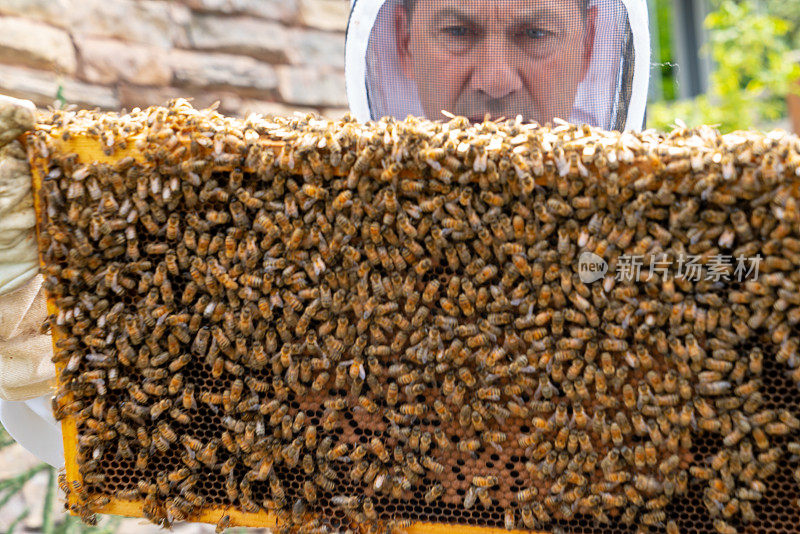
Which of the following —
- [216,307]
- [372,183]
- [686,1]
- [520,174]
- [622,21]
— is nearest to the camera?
[520,174]

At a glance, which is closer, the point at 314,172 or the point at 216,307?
the point at 314,172

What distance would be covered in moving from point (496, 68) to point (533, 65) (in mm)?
163

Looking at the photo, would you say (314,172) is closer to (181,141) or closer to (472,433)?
(181,141)

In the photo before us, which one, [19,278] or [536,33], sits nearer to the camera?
[19,278]

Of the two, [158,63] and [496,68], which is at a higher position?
[158,63]

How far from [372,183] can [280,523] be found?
114 centimetres

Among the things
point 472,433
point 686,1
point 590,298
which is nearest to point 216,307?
point 472,433

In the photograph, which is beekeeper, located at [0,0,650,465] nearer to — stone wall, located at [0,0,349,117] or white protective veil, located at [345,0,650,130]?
white protective veil, located at [345,0,650,130]

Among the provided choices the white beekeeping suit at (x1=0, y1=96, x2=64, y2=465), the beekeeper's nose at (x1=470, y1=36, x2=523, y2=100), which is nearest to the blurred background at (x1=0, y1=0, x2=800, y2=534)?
the beekeeper's nose at (x1=470, y1=36, x2=523, y2=100)

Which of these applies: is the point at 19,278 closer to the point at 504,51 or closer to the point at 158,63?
the point at 504,51

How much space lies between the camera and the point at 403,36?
2844mm

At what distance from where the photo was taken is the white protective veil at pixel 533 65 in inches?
104

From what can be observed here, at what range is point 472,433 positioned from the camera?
1.93 m

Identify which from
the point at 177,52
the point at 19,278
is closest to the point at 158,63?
the point at 177,52
